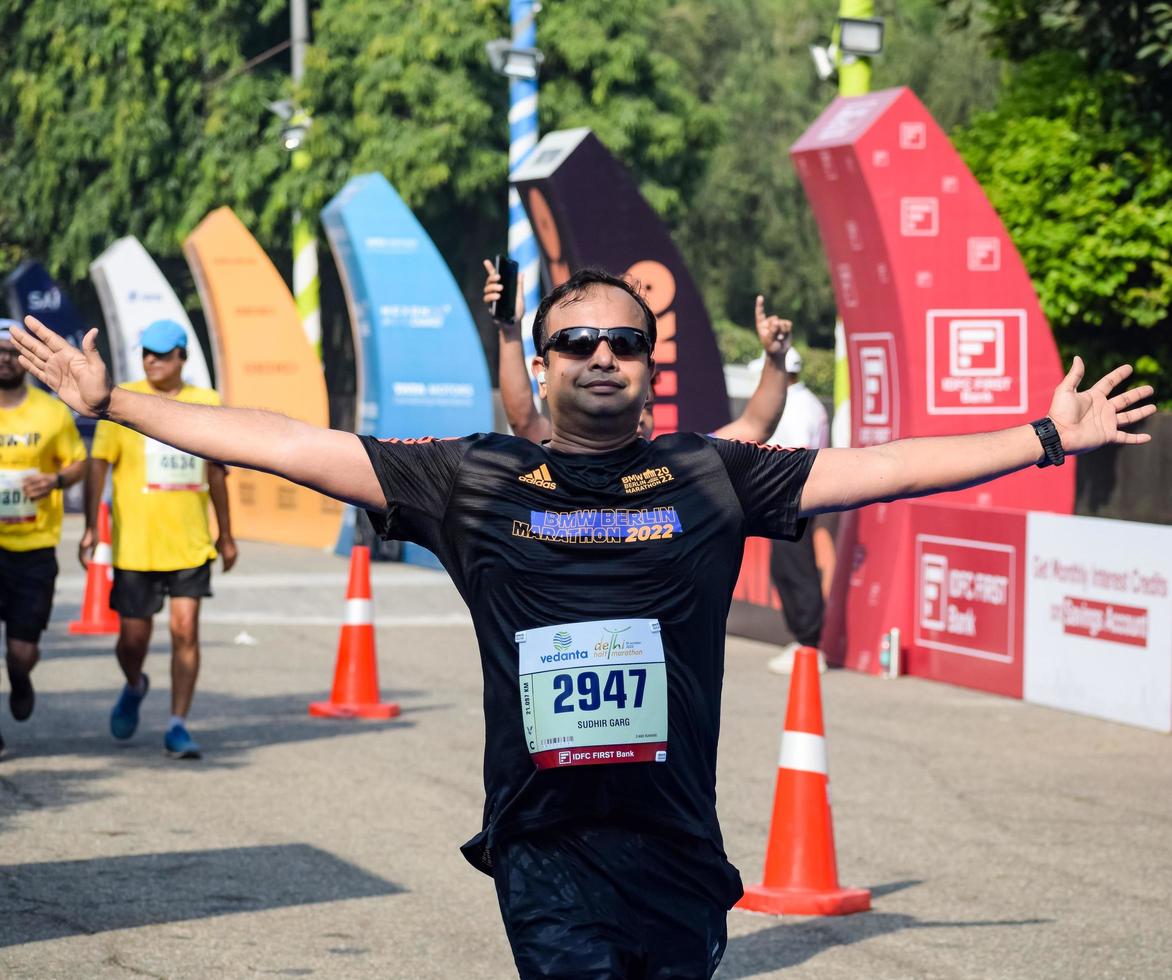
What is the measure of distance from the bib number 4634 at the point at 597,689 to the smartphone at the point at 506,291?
3765 millimetres

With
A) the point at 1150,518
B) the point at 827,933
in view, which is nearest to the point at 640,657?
the point at 827,933

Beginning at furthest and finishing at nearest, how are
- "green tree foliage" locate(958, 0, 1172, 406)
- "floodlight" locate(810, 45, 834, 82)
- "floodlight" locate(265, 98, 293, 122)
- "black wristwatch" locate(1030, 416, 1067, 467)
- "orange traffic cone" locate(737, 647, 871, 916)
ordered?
"floodlight" locate(265, 98, 293, 122), "green tree foliage" locate(958, 0, 1172, 406), "floodlight" locate(810, 45, 834, 82), "orange traffic cone" locate(737, 647, 871, 916), "black wristwatch" locate(1030, 416, 1067, 467)

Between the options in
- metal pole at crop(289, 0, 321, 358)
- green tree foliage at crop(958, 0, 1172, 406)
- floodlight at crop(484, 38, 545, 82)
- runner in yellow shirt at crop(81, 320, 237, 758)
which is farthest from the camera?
metal pole at crop(289, 0, 321, 358)

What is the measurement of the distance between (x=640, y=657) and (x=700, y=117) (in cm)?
3431

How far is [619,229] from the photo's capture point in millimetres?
16328

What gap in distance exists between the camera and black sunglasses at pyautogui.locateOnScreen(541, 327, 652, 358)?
396 centimetres

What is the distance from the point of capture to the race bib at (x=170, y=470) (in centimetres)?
972

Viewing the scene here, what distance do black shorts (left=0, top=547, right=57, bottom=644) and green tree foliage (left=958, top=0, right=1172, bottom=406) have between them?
11.3 meters

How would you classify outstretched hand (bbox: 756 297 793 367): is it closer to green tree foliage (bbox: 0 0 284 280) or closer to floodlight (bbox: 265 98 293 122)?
floodlight (bbox: 265 98 293 122)

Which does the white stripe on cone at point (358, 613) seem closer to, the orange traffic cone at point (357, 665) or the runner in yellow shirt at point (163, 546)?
the orange traffic cone at point (357, 665)

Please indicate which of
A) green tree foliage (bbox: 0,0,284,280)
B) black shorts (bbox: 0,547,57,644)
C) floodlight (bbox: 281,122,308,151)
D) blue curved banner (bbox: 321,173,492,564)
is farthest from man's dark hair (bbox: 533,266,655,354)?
green tree foliage (bbox: 0,0,284,280)

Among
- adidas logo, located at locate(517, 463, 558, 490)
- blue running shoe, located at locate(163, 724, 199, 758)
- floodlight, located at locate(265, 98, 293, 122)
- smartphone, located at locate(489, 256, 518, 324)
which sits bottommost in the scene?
blue running shoe, located at locate(163, 724, 199, 758)

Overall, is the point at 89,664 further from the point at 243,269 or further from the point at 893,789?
the point at 243,269

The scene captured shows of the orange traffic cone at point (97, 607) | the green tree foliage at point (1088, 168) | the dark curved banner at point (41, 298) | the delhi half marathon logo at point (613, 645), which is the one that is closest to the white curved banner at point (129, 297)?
the dark curved banner at point (41, 298)
